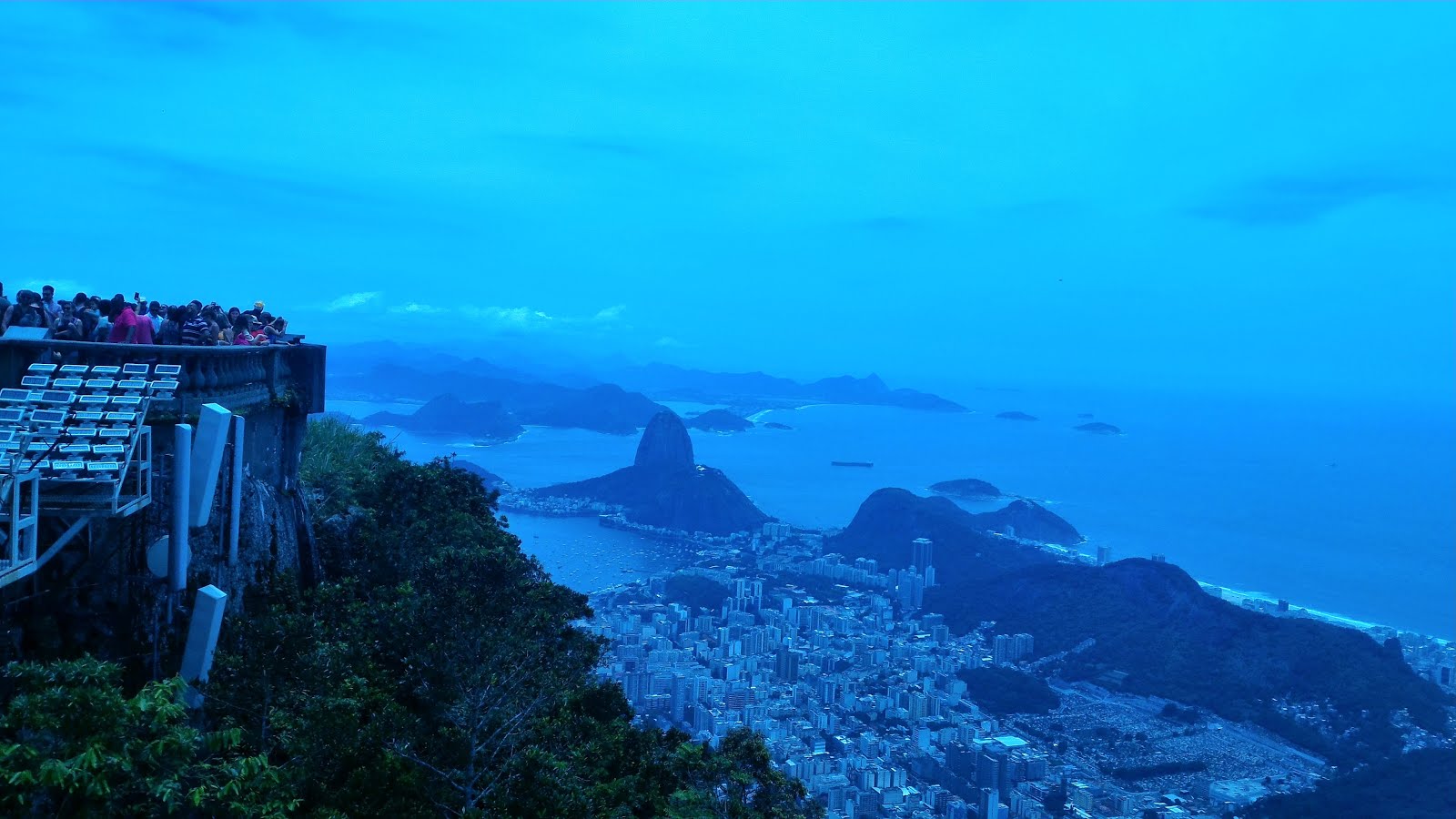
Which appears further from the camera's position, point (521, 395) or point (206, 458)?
point (521, 395)

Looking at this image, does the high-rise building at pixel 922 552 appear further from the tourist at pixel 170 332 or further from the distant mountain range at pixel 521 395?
the distant mountain range at pixel 521 395

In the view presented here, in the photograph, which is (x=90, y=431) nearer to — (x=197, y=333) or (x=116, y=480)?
(x=116, y=480)

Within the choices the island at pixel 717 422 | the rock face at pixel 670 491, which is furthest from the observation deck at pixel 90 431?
the island at pixel 717 422

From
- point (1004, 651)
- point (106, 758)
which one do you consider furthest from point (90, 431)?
point (1004, 651)

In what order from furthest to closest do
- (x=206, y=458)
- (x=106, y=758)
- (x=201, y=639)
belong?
(x=206, y=458), (x=201, y=639), (x=106, y=758)

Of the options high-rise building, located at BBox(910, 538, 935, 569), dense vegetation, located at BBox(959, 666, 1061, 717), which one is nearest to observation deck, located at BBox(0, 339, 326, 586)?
dense vegetation, located at BBox(959, 666, 1061, 717)

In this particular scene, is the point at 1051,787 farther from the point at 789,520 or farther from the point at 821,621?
the point at 789,520

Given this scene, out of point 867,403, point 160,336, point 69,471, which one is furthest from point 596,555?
point 867,403

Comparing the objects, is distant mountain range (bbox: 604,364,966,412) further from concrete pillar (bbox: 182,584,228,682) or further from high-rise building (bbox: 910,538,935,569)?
concrete pillar (bbox: 182,584,228,682)
